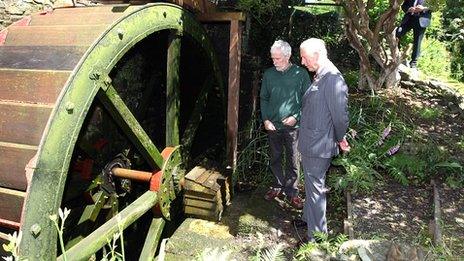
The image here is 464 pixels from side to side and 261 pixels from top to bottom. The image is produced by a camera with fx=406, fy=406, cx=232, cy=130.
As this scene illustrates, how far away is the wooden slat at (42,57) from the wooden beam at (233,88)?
1720mm

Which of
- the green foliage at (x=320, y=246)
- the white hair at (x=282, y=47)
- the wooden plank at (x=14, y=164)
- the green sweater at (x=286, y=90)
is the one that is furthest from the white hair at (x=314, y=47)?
the wooden plank at (x=14, y=164)

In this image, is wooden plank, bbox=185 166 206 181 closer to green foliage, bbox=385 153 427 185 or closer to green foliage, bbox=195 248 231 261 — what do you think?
green foliage, bbox=385 153 427 185

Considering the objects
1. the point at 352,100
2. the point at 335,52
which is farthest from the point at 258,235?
the point at 335,52

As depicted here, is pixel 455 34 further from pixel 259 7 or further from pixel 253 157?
pixel 253 157

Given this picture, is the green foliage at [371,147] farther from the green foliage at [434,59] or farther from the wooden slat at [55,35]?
the wooden slat at [55,35]

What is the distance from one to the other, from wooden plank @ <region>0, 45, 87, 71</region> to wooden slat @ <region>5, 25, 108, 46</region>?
0.06 metres

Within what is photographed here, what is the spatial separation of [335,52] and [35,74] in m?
5.18

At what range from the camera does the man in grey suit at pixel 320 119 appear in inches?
123

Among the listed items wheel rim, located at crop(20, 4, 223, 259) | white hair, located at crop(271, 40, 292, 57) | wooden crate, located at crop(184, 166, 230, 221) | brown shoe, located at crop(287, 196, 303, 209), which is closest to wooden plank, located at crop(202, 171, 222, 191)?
wooden crate, located at crop(184, 166, 230, 221)

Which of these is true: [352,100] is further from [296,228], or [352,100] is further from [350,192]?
[296,228]

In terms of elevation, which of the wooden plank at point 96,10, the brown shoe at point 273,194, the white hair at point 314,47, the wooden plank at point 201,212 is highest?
the wooden plank at point 96,10

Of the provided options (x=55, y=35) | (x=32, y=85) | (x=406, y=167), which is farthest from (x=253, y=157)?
(x=32, y=85)

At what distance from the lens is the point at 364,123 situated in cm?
532

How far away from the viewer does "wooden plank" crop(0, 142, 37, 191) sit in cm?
264
